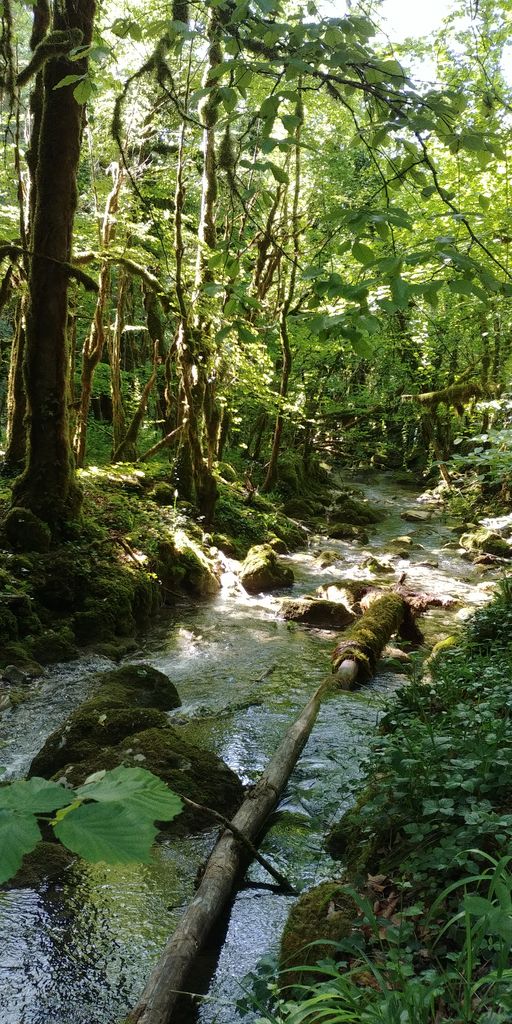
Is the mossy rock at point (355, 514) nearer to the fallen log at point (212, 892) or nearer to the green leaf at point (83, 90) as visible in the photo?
the fallen log at point (212, 892)

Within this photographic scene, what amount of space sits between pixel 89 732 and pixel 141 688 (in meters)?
1.39

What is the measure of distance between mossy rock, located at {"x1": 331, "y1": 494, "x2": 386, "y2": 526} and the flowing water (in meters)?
8.14

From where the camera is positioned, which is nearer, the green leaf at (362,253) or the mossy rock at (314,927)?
the green leaf at (362,253)

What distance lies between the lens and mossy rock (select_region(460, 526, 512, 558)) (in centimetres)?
1449

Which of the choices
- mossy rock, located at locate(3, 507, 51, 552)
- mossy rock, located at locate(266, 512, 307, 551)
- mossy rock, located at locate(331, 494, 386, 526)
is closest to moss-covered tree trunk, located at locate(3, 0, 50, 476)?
mossy rock, located at locate(3, 507, 51, 552)

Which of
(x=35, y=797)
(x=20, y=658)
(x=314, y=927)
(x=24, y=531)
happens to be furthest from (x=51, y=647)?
(x=35, y=797)

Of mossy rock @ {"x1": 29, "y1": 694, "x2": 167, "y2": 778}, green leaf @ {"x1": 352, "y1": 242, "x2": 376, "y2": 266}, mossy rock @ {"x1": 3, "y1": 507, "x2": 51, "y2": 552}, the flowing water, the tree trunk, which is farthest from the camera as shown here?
the tree trunk

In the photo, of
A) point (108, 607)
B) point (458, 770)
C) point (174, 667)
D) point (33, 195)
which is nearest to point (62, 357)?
point (33, 195)

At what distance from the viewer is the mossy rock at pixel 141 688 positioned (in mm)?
5746

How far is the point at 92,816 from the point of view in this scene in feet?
3.17

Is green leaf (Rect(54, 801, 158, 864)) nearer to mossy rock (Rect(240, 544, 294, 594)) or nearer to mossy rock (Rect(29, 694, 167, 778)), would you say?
mossy rock (Rect(29, 694, 167, 778))

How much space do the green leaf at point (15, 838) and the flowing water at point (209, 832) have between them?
6.34ft

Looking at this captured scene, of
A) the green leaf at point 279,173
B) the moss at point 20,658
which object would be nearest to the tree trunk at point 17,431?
the moss at point 20,658

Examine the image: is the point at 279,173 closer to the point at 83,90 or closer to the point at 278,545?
the point at 83,90
